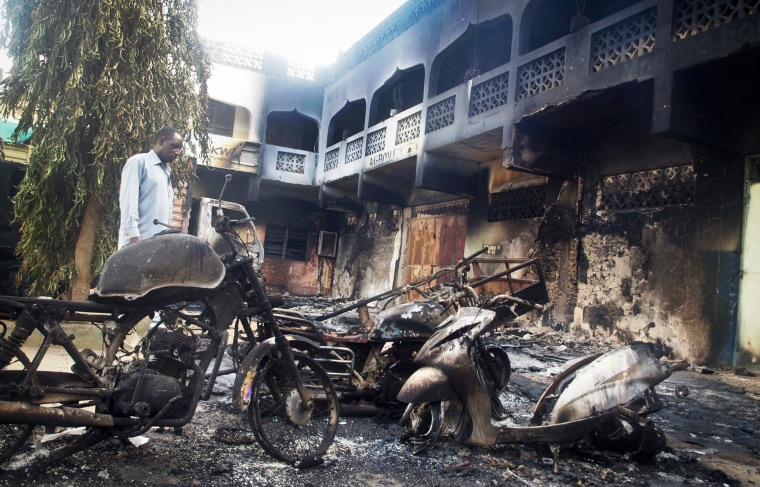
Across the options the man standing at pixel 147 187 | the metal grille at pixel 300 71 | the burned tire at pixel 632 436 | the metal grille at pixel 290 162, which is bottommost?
the burned tire at pixel 632 436

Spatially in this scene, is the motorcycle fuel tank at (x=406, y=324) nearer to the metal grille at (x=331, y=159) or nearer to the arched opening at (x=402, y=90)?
the arched opening at (x=402, y=90)

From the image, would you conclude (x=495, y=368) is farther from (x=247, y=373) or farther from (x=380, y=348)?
(x=247, y=373)

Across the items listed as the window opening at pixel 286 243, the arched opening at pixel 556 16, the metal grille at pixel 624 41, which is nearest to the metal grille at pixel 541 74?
the arched opening at pixel 556 16

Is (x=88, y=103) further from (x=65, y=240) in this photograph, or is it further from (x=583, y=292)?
(x=583, y=292)

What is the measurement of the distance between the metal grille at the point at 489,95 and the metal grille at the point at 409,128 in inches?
77.3

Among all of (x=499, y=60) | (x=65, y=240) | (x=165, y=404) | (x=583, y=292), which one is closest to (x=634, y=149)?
(x=583, y=292)

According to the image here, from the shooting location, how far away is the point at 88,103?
18.3 ft

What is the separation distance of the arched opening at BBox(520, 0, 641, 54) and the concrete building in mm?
27

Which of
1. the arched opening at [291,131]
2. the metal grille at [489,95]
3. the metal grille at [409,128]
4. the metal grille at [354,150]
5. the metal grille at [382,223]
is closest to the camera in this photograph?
the metal grille at [489,95]

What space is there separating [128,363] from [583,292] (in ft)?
23.7

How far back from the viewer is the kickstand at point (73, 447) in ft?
7.84

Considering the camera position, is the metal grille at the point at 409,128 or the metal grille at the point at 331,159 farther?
the metal grille at the point at 331,159

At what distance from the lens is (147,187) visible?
372cm

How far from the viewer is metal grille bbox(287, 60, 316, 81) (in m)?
17.3
